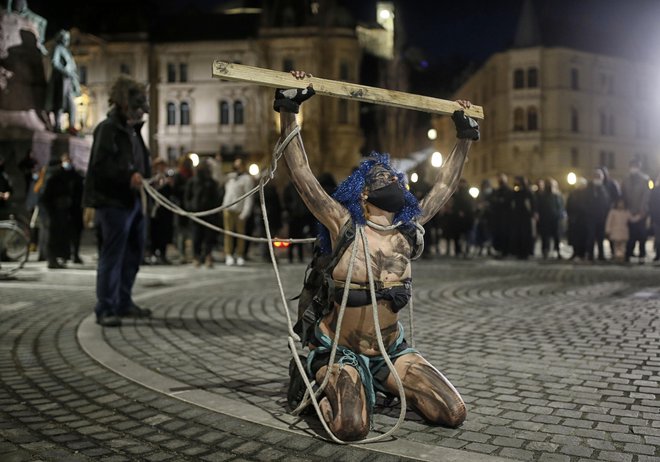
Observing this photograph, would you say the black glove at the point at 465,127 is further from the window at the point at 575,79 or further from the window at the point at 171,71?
the window at the point at 575,79

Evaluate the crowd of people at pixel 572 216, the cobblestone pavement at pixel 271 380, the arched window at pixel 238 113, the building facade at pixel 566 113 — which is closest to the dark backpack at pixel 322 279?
the cobblestone pavement at pixel 271 380

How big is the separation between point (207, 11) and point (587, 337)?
212 feet

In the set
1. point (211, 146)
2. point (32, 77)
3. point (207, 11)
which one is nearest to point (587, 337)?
point (32, 77)

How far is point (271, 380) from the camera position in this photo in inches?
197

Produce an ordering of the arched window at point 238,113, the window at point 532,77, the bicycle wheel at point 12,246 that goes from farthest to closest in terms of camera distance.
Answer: the window at point 532,77 → the arched window at point 238,113 → the bicycle wheel at point 12,246

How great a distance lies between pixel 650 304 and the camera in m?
8.74

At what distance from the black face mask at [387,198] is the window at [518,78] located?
6443 cm

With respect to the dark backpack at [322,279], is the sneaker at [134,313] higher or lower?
lower

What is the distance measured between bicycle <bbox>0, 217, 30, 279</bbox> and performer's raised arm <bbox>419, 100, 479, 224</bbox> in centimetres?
895

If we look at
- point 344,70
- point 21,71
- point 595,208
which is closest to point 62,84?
point 21,71

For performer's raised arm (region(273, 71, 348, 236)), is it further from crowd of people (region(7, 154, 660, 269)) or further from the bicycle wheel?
crowd of people (region(7, 154, 660, 269))

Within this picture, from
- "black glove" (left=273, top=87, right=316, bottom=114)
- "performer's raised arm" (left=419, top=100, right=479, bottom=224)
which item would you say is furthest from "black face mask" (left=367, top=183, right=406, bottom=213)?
"black glove" (left=273, top=87, right=316, bottom=114)

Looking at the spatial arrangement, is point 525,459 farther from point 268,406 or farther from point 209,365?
point 209,365

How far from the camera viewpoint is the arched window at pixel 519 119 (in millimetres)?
65062
